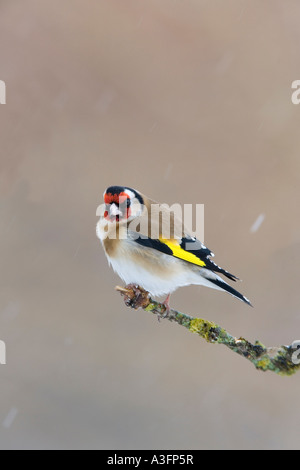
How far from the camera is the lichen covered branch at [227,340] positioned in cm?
207

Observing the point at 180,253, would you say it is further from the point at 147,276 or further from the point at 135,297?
the point at 135,297

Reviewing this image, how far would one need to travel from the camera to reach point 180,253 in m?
2.90

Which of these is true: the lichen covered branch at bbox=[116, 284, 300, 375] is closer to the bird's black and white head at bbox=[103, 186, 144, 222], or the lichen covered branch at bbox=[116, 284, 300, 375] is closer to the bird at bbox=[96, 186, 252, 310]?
the bird at bbox=[96, 186, 252, 310]

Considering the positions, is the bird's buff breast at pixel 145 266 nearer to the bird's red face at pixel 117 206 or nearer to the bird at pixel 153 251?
the bird at pixel 153 251

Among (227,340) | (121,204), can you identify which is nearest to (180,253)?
(121,204)

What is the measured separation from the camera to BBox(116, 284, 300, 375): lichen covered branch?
6.80 feet

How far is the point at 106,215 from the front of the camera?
2.88 metres

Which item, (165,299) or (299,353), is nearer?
(299,353)

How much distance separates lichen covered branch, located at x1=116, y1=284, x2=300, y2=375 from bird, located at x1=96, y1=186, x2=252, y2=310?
0.37 metres

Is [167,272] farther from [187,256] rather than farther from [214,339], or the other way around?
[214,339]

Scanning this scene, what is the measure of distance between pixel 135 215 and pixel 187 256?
372 mm

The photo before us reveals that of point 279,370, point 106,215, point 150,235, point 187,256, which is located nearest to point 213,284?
point 187,256

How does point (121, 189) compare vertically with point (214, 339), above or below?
above

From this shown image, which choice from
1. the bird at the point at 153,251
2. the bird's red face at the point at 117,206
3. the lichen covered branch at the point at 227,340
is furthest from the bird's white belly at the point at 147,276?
the lichen covered branch at the point at 227,340
